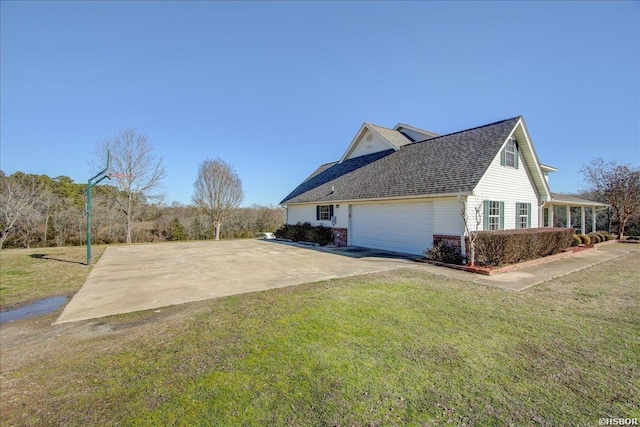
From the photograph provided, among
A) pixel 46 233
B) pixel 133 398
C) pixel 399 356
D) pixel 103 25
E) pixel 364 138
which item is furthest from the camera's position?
pixel 46 233

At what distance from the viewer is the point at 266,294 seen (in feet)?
22.2

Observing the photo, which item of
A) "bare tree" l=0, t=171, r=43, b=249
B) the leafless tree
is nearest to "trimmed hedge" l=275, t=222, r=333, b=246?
"bare tree" l=0, t=171, r=43, b=249

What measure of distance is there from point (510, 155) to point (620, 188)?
53.6ft

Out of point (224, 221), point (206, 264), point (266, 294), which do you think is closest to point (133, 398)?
point (266, 294)

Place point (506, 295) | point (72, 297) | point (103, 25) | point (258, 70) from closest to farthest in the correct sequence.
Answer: point (506, 295), point (72, 297), point (103, 25), point (258, 70)

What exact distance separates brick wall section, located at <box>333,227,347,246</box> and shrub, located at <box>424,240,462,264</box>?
20.5 feet

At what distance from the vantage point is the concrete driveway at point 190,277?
641 centimetres

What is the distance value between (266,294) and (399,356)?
3887mm

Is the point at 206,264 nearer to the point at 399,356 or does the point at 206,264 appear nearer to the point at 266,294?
the point at 266,294

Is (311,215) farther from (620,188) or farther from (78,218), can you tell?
(620,188)

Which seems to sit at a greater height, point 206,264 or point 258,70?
point 258,70

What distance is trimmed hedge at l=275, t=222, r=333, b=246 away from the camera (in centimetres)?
1794

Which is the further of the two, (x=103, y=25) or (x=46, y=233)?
(x=46, y=233)

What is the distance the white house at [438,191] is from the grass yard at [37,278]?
12.1 m
